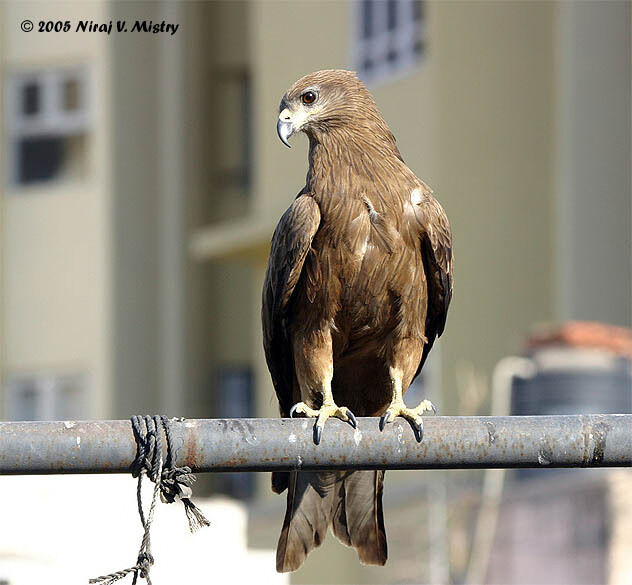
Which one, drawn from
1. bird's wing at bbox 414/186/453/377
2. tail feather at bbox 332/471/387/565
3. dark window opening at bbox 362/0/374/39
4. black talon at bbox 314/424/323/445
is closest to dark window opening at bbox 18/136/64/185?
dark window opening at bbox 362/0/374/39

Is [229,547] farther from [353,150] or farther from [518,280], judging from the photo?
[518,280]

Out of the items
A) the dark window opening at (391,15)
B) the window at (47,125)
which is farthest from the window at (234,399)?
the dark window opening at (391,15)

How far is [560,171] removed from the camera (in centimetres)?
1427

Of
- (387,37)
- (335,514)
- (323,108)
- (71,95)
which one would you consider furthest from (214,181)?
(335,514)

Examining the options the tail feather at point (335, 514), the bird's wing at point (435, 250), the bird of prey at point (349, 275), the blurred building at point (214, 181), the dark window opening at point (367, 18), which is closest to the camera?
the tail feather at point (335, 514)

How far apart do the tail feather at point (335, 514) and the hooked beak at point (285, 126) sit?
45.7 inches

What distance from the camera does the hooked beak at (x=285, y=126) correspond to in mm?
5887

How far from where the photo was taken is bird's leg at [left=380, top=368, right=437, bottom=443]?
421 centimetres

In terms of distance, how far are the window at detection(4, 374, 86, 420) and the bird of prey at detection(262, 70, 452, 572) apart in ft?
45.7

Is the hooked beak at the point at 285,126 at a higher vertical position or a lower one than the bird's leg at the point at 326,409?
higher

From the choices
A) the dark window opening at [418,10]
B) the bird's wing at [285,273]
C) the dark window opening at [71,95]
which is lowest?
the bird's wing at [285,273]

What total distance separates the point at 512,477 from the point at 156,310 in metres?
9.47

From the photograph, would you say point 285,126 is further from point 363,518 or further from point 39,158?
point 39,158

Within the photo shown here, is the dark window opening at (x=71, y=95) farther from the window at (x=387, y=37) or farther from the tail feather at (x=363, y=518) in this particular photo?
the tail feather at (x=363, y=518)
